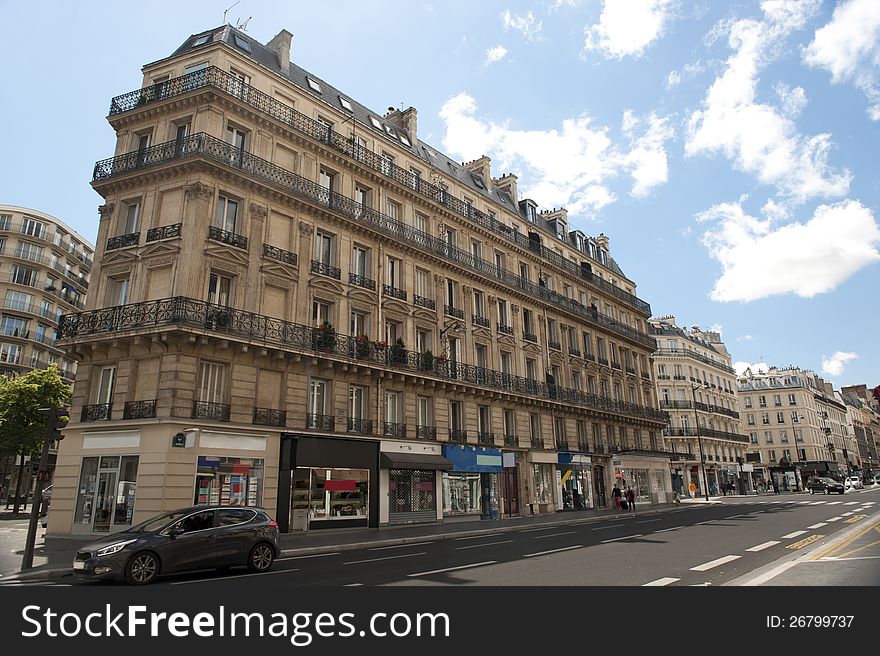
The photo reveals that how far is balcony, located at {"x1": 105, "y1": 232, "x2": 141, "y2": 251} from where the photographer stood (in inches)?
835

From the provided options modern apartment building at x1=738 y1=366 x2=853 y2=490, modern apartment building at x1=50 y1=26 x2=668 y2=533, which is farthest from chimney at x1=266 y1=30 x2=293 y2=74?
modern apartment building at x1=738 y1=366 x2=853 y2=490

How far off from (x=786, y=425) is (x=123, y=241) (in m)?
87.8

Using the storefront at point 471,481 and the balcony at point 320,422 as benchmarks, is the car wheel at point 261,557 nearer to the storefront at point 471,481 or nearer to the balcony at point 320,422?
the balcony at point 320,422

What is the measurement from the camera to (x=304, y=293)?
904 inches

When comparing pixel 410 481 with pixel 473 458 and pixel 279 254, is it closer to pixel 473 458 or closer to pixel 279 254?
pixel 473 458

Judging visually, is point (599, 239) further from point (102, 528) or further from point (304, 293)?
point (102, 528)

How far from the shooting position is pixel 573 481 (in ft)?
115

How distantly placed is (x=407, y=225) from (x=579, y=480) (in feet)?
63.7

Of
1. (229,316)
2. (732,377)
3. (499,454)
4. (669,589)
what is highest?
(732,377)

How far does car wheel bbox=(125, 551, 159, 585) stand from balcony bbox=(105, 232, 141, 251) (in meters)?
14.3

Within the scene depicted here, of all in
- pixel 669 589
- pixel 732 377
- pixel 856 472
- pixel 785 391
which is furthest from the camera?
pixel 856 472

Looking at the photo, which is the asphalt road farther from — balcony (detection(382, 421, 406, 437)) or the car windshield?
balcony (detection(382, 421, 406, 437))

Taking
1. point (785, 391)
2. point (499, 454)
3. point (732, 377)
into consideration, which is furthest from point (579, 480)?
point (785, 391)

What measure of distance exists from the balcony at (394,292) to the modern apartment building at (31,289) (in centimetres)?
4533
